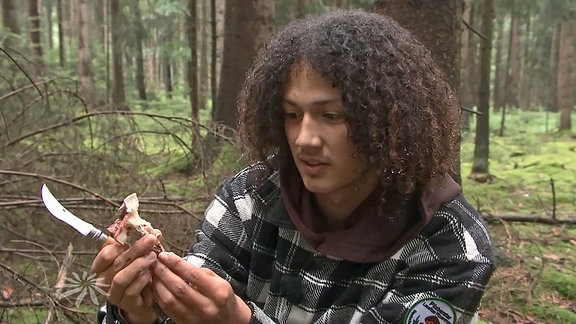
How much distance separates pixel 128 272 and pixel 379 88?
2.39 feet

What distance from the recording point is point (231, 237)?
5.89 ft

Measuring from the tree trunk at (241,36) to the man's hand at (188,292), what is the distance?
4.20 meters


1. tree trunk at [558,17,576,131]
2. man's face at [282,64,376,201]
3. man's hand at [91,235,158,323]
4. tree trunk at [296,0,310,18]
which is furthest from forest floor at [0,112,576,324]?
tree trunk at [558,17,576,131]

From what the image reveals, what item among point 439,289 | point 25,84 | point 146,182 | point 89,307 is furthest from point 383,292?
point 25,84

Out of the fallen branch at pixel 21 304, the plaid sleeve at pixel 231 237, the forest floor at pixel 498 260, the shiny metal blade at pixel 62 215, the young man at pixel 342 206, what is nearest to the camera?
the shiny metal blade at pixel 62 215

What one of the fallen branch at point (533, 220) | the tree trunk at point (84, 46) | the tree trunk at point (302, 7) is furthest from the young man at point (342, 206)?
the tree trunk at point (84, 46)

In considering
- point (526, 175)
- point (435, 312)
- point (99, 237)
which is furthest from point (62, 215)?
point (526, 175)

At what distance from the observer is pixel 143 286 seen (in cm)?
140

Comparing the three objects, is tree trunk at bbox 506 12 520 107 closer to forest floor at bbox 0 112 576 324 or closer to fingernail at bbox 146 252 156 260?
forest floor at bbox 0 112 576 324

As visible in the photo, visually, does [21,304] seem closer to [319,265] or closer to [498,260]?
[319,265]

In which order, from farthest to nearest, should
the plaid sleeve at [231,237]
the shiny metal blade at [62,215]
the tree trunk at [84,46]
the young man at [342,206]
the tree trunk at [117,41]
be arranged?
the tree trunk at [117,41] → the tree trunk at [84,46] → the plaid sleeve at [231,237] → the young man at [342,206] → the shiny metal blade at [62,215]

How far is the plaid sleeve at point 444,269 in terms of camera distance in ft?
5.01

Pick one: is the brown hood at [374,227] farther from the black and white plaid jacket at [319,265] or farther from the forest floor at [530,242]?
the forest floor at [530,242]

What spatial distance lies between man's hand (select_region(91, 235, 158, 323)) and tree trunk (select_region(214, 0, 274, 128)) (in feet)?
13.6
